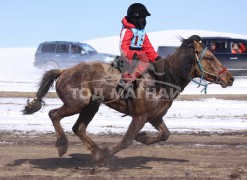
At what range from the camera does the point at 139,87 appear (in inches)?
323

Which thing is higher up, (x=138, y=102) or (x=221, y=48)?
(x=138, y=102)

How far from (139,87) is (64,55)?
2282cm

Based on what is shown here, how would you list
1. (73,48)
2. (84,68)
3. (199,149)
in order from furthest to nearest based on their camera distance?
(73,48) < (199,149) < (84,68)

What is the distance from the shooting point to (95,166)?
8.40m

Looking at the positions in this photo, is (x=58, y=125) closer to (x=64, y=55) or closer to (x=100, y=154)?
(x=100, y=154)

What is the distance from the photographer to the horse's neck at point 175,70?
26.9ft

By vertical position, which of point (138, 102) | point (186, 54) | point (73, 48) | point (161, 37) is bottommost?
point (161, 37)

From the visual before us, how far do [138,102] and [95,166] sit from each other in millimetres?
1215

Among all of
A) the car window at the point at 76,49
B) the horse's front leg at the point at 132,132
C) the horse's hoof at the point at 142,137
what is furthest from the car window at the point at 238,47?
the horse's front leg at the point at 132,132

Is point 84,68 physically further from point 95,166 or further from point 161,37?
point 161,37

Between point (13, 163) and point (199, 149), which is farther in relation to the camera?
point (199, 149)

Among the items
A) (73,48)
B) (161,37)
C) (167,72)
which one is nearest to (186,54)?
(167,72)

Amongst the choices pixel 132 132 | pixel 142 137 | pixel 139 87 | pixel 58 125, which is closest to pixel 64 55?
pixel 58 125

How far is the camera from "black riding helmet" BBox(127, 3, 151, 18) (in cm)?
825
